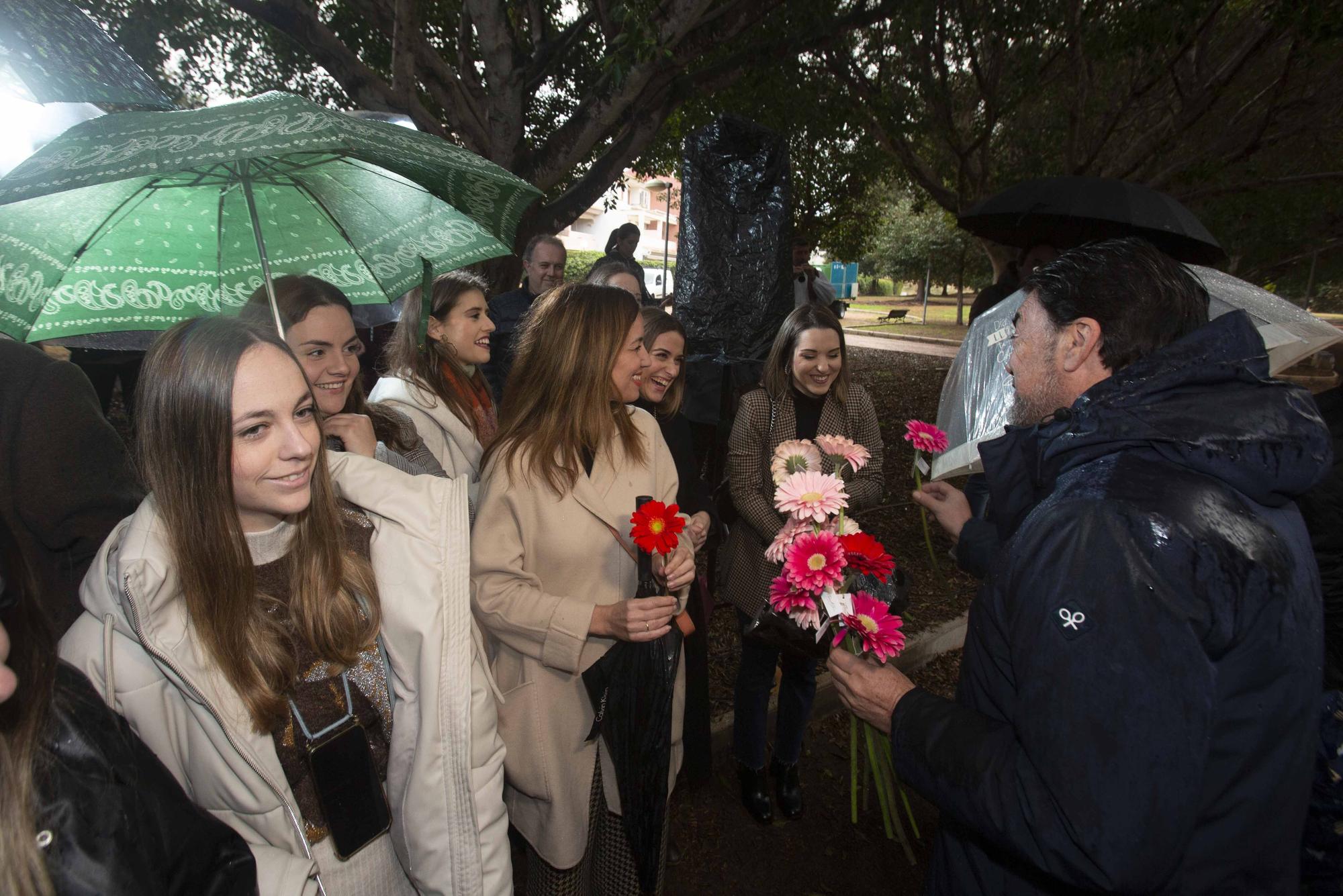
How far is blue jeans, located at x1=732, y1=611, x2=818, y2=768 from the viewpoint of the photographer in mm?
3033

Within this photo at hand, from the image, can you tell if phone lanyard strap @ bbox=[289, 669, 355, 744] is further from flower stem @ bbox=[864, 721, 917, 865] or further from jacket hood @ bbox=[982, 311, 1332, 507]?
jacket hood @ bbox=[982, 311, 1332, 507]

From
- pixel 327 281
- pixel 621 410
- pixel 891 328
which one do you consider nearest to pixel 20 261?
pixel 327 281

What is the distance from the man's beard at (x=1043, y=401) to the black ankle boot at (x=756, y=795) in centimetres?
214

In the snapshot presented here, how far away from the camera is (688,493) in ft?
8.96

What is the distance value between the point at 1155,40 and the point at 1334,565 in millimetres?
7133

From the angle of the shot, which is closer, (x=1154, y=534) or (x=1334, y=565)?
(x=1154, y=534)

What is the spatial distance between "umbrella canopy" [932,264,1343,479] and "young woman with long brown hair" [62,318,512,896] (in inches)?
70.8

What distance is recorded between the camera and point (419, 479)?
64.7 inches

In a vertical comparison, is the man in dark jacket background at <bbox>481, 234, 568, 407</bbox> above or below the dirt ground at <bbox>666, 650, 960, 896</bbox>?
above

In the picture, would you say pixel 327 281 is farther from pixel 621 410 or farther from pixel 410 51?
pixel 410 51

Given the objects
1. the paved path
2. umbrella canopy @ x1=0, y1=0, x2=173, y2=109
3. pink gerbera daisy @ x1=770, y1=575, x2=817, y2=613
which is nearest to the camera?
umbrella canopy @ x1=0, y1=0, x2=173, y2=109

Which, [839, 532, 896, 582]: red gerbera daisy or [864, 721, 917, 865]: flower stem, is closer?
[839, 532, 896, 582]: red gerbera daisy

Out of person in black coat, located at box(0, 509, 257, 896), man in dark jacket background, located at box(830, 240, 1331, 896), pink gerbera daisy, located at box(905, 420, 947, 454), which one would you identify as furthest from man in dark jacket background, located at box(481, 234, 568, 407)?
man in dark jacket background, located at box(830, 240, 1331, 896)

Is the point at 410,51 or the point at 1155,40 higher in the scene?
the point at 1155,40
